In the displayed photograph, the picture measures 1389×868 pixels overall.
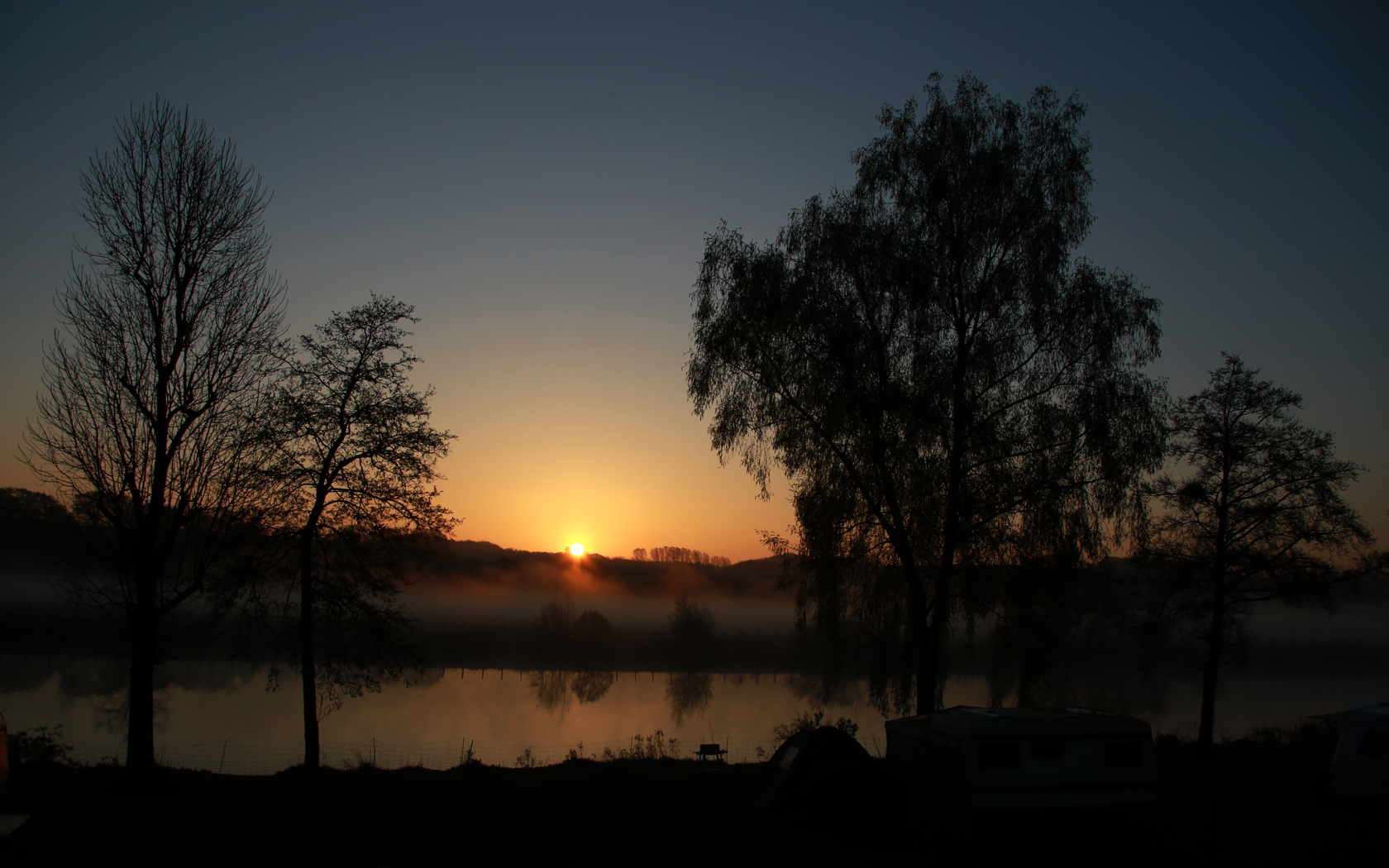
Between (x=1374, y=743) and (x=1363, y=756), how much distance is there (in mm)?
290

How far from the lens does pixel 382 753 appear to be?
28.4m

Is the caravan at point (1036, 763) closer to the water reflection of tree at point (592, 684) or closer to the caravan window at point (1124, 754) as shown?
the caravan window at point (1124, 754)

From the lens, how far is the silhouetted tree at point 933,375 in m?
12.9

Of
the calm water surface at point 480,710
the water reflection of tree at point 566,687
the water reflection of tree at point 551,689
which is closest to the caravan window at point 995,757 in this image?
the calm water surface at point 480,710

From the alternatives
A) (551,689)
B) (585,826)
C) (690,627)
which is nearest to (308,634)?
(585,826)

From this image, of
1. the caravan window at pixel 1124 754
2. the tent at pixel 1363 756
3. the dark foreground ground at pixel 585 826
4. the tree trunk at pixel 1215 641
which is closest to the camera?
the dark foreground ground at pixel 585 826

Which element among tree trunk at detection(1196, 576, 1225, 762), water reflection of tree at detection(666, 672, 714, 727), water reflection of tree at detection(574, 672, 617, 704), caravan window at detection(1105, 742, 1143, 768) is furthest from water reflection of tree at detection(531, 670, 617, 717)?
caravan window at detection(1105, 742, 1143, 768)

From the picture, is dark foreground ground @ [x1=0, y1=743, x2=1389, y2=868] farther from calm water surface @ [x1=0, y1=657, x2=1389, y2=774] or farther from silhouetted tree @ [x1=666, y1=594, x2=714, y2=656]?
silhouetted tree @ [x1=666, y1=594, x2=714, y2=656]

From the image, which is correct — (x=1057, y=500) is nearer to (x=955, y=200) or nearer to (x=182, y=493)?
(x=955, y=200)

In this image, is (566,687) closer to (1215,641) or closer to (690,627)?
(690,627)

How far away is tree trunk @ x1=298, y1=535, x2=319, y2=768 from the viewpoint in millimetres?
15500

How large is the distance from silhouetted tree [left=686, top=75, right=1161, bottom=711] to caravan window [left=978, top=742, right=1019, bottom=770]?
163 inches

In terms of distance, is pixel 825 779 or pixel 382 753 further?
pixel 382 753

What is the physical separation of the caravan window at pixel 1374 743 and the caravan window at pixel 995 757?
22.0 feet
